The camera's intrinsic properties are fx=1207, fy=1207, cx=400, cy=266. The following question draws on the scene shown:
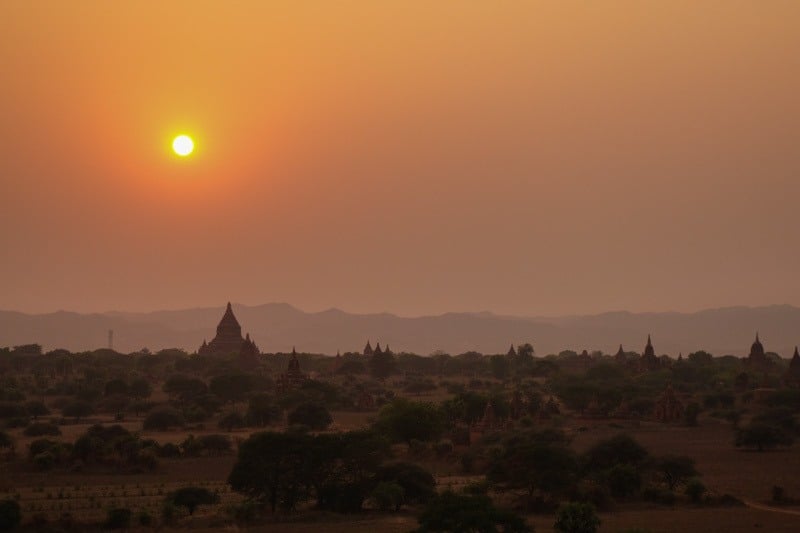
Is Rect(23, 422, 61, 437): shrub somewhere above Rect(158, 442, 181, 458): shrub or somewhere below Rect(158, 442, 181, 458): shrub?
above

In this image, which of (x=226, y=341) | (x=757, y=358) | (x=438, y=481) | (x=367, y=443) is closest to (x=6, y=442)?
(x=367, y=443)

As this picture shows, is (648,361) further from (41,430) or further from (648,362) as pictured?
(41,430)

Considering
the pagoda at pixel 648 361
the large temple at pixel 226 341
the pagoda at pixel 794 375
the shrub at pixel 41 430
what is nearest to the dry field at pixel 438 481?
the shrub at pixel 41 430

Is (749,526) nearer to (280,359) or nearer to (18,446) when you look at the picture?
(18,446)

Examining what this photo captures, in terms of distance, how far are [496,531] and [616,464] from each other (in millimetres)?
20004

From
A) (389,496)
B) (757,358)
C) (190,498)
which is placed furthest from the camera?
(757,358)

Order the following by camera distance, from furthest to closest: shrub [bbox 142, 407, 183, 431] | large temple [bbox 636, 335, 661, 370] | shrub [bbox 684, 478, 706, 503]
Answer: large temple [bbox 636, 335, 661, 370] < shrub [bbox 142, 407, 183, 431] < shrub [bbox 684, 478, 706, 503]

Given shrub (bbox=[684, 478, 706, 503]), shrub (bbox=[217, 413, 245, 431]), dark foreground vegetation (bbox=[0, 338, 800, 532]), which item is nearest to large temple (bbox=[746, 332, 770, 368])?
dark foreground vegetation (bbox=[0, 338, 800, 532])

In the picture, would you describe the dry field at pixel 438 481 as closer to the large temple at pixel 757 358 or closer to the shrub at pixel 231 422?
the shrub at pixel 231 422

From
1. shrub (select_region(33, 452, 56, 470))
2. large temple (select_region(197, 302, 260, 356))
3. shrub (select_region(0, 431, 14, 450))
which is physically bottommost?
shrub (select_region(33, 452, 56, 470))

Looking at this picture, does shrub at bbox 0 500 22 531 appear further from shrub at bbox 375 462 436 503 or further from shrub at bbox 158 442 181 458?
shrub at bbox 158 442 181 458

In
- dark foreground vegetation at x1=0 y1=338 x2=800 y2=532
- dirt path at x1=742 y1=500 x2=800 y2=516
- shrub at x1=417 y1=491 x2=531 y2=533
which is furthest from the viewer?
dirt path at x1=742 y1=500 x2=800 y2=516

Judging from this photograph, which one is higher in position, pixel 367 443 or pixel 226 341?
pixel 226 341

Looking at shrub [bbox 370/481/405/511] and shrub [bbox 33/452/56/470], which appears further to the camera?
shrub [bbox 33/452/56/470]
